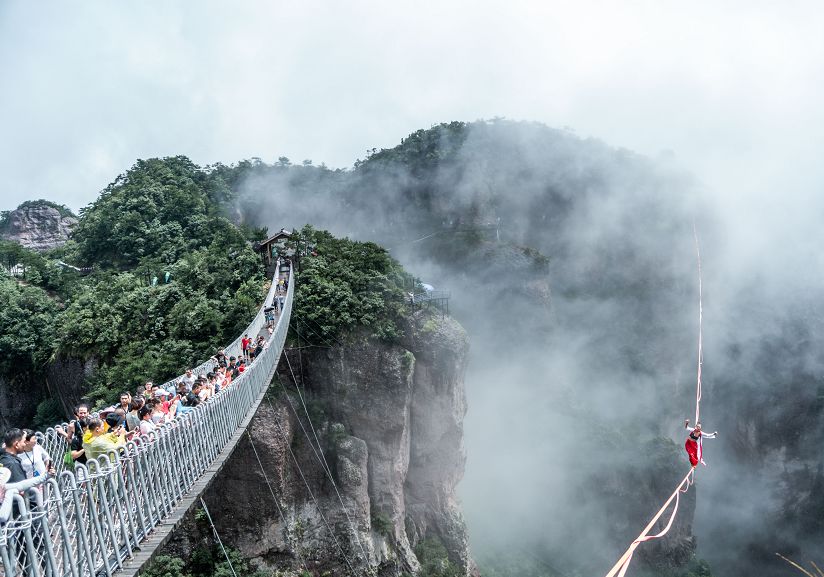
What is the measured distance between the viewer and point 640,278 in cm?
5541

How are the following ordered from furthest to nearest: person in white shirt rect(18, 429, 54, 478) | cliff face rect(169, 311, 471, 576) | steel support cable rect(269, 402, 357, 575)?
steel support cable rect(269, 402, 357, 575)
cliff face rect(169, 311, 471, 576)
person in white shirt rect(18, 429, 54, 478)

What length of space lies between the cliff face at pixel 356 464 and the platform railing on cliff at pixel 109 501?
38.1 feet

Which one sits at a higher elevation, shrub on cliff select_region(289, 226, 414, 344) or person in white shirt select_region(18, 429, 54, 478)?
shrub on cliff select_region(289, 226, 414, 344)

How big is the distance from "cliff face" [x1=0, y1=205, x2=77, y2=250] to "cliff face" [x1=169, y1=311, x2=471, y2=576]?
180ft

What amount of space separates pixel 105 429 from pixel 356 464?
59.9 feet

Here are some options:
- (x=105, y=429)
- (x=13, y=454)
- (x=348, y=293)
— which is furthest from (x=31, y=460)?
(x=348, y=293)

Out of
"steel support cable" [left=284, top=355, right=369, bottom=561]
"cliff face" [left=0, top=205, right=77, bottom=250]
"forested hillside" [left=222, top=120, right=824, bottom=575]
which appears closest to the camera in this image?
"steel support cable" [left=284, top=355, right=369, bottom=561]

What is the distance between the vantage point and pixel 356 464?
82.0 ft

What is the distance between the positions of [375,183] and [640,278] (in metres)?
24.3

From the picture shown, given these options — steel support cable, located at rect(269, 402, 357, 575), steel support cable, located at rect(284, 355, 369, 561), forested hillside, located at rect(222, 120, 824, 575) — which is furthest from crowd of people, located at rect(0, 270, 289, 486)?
forested hillside, located at rect(222, 120, 824, 575)

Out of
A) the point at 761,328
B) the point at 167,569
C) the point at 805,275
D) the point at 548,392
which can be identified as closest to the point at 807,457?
the point at 761,328

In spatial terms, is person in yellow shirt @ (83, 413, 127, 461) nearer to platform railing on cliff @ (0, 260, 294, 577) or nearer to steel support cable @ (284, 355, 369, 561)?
platform railing on cliff @ (0, 260, 294, 577)

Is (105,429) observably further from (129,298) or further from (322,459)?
(129,298)

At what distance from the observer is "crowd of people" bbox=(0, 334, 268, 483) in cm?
571
